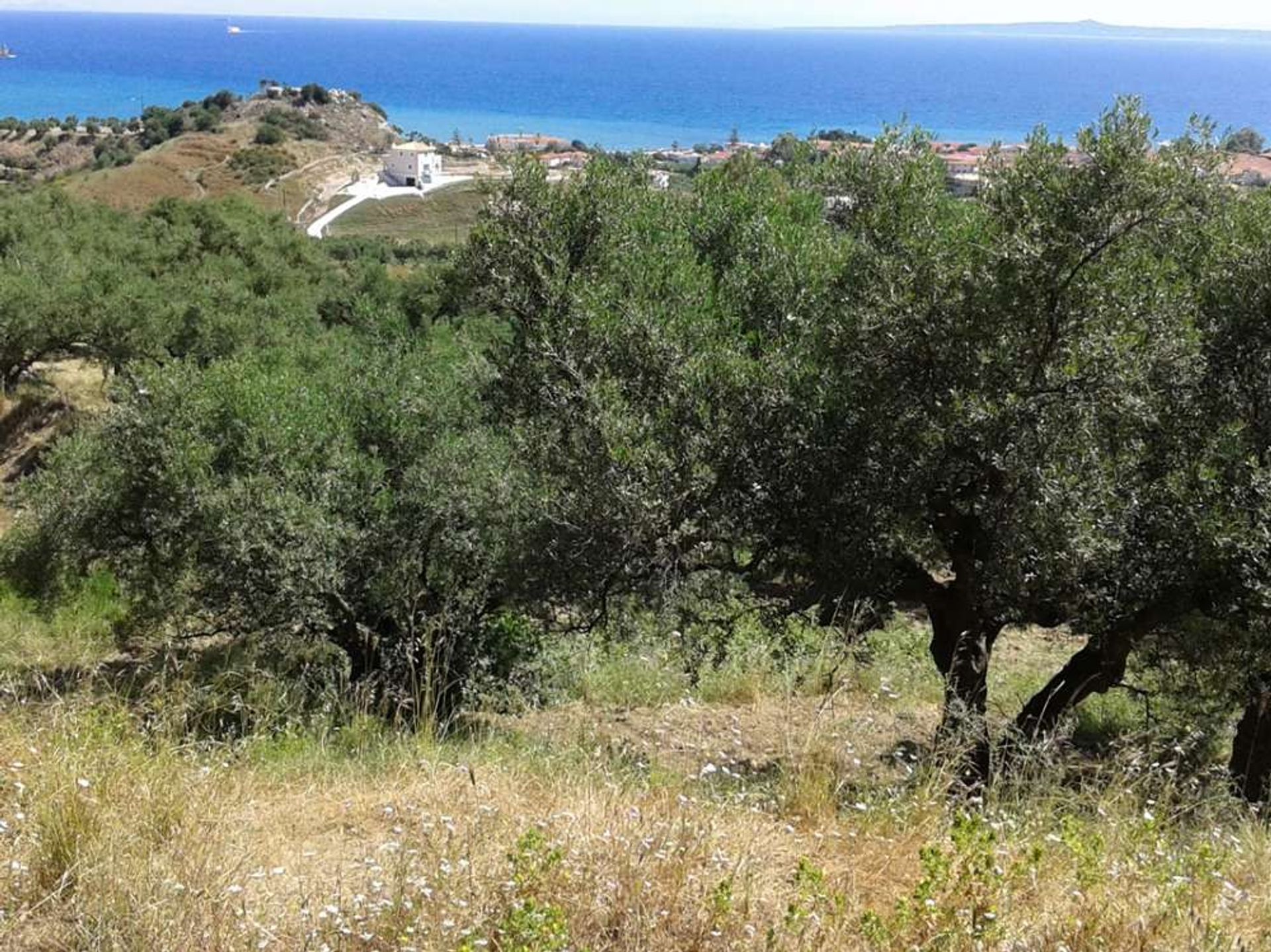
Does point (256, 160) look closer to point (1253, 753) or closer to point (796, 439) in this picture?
point (796, 439)

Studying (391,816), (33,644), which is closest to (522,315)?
(391,816)

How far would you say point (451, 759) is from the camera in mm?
5844

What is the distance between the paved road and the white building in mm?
1184

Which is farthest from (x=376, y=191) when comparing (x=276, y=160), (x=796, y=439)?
(x=796, y=439)

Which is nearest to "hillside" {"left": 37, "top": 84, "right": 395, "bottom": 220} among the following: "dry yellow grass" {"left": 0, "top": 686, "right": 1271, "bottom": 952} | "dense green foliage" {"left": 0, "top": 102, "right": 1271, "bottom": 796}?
"dense green foliage" {"left": 0, "top": 102, "right": 1271, "bottom": 796}

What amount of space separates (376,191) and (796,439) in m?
120

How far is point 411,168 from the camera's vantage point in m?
127

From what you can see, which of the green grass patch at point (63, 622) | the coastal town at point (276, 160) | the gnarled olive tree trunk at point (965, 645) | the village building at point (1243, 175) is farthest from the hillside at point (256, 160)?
the gnarled olive tree trunk at point (965, 645)

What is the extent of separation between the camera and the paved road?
10555cm

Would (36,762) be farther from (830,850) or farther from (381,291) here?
(381,291)

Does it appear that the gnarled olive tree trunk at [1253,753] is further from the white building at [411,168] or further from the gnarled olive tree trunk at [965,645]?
the white building at [411,168]

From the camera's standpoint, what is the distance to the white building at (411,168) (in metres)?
125

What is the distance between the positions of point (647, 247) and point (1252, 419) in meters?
5.51

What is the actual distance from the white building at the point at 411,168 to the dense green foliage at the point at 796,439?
119187 mm
